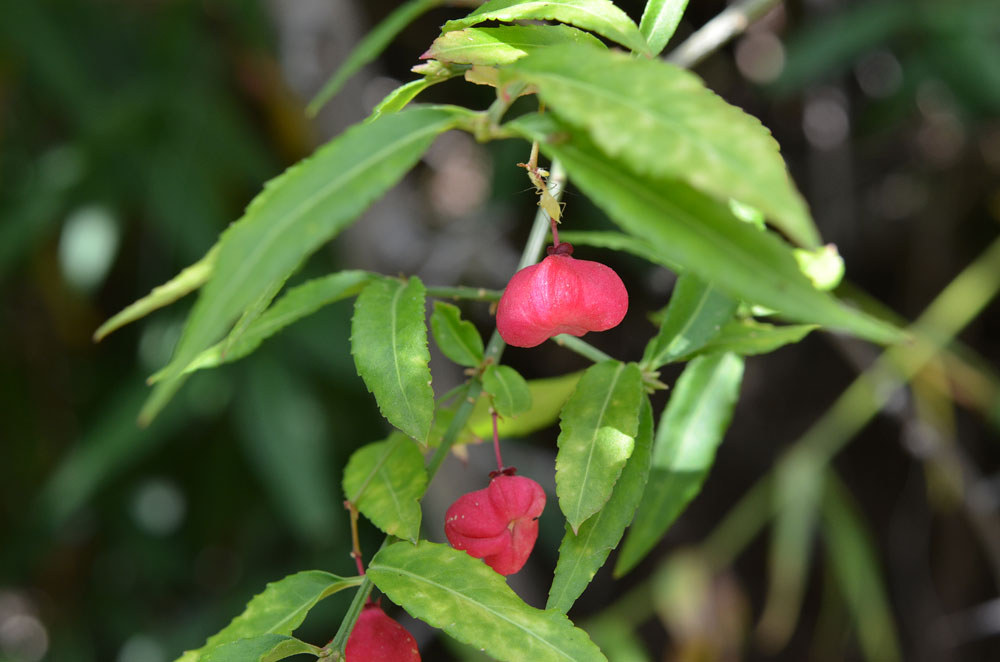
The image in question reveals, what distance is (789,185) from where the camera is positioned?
10.5 inches

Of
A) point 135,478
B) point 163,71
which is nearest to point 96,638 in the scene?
point 135,478

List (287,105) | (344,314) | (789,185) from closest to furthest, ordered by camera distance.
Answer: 1. (789,185)
2. (344,314)
3. (287,105)

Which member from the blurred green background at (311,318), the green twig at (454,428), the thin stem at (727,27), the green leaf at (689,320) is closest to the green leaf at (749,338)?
the green leaf at (689,320)

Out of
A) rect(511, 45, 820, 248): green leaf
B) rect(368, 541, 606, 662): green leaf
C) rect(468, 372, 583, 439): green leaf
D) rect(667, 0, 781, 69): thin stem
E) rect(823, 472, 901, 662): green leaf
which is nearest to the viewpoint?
rect(511, 45, 820, 248): green leaf

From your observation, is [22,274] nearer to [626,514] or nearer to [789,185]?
[626,514]

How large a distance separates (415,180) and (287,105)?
375 mm

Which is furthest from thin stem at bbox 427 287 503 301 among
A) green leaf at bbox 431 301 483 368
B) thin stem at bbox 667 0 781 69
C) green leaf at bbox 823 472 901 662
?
green leaf at bbox 823 472 901 662

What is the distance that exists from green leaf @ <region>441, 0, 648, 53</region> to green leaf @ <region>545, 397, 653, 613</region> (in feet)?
0.62

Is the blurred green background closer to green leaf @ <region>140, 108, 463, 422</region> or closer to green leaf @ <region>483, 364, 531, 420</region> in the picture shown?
green leaf @ <region>483, 364, 531, 420</region>

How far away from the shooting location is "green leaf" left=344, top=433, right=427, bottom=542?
0.45 m

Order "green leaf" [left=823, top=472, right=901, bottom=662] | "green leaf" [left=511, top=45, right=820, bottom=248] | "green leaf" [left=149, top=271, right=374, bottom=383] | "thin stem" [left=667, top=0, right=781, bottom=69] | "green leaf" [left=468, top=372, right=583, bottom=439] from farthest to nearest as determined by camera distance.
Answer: "green leaf" [left=823, top=472, right=901, bottom=662], "thin stem" [left=667, top=0, right=781, bottom=69], "green leaf" [left=468, top=372, right=583, bottom=439], "green leaf" [left=149, top=271, right=374, bottom=383], "green leaf" [left=511, top=45, right=820, bottom=248]

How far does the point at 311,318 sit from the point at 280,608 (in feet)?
3.94

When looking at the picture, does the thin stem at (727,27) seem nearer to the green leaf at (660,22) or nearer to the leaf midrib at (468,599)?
the green leaf at (660,22)

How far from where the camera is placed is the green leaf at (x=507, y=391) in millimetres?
473
